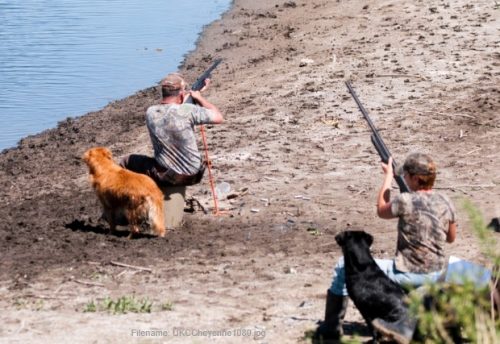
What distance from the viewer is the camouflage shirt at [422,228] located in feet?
23.5

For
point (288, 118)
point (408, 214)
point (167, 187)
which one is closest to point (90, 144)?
point (288, 118)

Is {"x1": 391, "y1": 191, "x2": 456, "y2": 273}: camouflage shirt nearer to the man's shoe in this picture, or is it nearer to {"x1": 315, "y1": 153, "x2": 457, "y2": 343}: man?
{"x1": 315, "y1": 153, "x2": 457, "y2": 343}: man

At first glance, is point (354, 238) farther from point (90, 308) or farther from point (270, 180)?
point (270, 180)

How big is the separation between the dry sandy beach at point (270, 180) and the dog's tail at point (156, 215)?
12 cm

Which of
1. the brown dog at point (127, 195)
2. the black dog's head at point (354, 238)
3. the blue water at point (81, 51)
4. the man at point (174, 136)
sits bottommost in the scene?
the black dog's head at point (354, 238)

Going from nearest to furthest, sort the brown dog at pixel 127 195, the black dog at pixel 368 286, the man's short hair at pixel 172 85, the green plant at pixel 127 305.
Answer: the black dog at pixel 368 286, the green plant at pixel 127 305, the brown dog at pixel 127 195, the man's short hair at pixel 172 85

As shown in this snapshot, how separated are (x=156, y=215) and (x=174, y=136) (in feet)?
2.67

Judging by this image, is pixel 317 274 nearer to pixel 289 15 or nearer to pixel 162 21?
pixel 289 15

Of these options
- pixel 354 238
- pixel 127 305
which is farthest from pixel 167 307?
pixel 354 238

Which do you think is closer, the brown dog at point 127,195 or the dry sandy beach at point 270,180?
the dry sandy beach at point 270,180

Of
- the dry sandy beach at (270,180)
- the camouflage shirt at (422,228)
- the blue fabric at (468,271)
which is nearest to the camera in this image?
the blue fabric at (468,271)

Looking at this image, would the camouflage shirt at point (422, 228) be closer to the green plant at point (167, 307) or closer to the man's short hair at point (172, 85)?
the green plant at point (167, 307)

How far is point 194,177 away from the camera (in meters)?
10.6

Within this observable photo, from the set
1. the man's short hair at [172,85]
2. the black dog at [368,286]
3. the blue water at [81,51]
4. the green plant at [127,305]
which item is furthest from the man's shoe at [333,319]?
the blue water at [81,51]
